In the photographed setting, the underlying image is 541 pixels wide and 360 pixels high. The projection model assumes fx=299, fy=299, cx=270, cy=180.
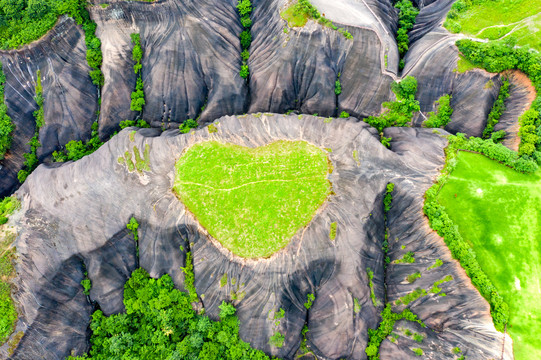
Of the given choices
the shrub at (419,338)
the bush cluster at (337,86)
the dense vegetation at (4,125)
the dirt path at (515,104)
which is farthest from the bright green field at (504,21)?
the dense vegetation at (4,125)

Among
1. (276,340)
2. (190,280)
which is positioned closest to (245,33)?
(190,280)

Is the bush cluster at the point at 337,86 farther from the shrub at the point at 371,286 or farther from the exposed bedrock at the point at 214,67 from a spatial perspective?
the shrub at the point at 371,286

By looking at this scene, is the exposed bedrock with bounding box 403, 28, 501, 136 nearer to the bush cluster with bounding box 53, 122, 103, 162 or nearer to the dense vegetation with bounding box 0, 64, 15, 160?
the bush cluster with bounding box 53, 122, 103, 162

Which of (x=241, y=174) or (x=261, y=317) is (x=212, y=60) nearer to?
(x=241, y=174)

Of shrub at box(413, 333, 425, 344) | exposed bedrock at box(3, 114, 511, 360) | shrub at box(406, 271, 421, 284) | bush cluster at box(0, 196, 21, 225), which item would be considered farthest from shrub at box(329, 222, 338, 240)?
bush cluster at box(0, 196, 21, 225)

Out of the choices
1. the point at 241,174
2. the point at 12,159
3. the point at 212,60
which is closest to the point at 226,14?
the point at 212,60

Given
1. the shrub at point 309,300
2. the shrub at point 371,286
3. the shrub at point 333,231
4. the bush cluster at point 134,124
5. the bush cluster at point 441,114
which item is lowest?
the shrub at point 309,300

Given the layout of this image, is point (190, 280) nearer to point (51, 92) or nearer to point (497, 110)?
point (51, 92)
